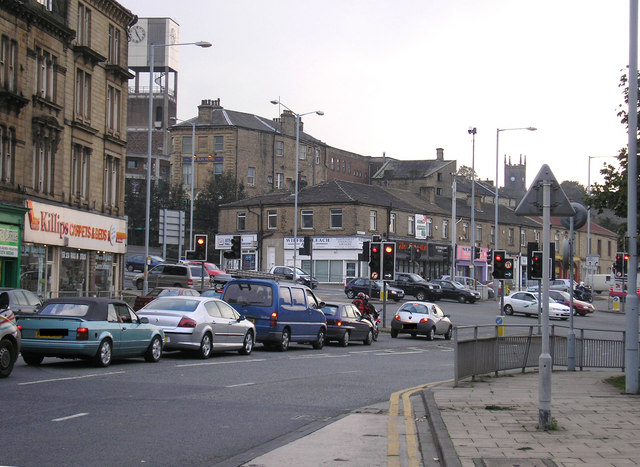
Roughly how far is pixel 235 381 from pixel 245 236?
61766 mm

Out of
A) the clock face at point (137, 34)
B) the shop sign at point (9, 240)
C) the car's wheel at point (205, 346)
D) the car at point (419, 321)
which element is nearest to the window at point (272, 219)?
the clock face at point (137, 34)

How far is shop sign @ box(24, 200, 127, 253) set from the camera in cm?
3669

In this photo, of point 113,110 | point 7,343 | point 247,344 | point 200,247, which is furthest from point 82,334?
point 113,110

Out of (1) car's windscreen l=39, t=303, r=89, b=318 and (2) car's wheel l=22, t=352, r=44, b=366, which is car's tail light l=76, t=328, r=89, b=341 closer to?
(1) car's windscreen l=39, t=303, r=89, b=318

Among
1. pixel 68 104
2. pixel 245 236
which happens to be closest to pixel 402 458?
pixel 68 104

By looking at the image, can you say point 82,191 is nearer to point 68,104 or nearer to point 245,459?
point 68,104

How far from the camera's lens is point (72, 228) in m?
40.5

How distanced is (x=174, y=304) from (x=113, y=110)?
85.8 feet

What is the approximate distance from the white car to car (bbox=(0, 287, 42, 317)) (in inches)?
1347

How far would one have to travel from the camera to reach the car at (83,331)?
1734 centimetres

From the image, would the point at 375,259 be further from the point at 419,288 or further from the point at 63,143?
the point at 419,288

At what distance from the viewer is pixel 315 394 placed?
15234 millimetres

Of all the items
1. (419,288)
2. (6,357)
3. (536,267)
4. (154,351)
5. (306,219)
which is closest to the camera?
(6,357)

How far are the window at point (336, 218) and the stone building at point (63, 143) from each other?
28435 millimetres
